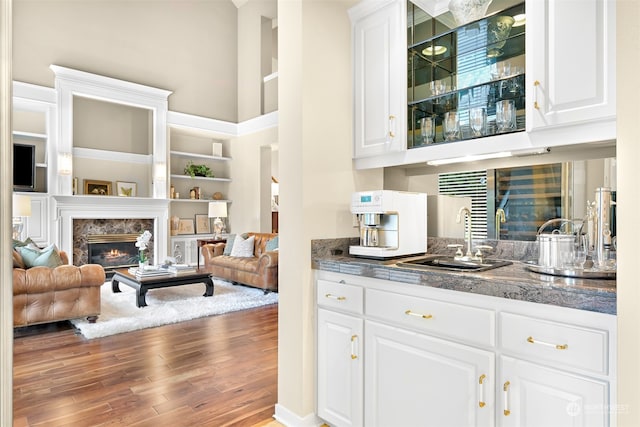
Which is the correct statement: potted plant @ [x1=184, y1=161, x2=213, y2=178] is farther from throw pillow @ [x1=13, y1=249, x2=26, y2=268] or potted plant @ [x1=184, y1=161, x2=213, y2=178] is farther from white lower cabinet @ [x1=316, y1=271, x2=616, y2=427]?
white lower cabinet @ [x1=316, y1=271, x2=616, y2=427]

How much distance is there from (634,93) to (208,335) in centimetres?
370

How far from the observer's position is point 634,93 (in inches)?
43.4

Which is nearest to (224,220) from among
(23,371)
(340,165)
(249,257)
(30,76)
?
(249,257)

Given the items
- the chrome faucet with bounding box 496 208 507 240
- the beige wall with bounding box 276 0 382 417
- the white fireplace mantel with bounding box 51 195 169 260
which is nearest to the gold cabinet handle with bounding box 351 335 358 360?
the beige wall with bounding box 276 0 382 417

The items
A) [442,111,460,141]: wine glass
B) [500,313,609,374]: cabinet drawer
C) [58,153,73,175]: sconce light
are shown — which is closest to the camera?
[500,313,609,374]: cabinet drawer

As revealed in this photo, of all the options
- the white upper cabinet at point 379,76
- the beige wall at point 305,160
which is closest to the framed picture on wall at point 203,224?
the beige wall at point 305,160

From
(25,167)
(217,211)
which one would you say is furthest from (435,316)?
(25,167)

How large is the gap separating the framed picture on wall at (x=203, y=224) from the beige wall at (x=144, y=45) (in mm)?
2235

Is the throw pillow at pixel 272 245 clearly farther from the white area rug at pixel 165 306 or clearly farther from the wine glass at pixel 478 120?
the wine glass at pixel 478 120

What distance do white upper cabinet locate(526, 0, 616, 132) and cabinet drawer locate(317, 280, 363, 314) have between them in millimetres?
1125

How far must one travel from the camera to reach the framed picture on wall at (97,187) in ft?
23.3

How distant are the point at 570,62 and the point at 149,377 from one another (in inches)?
125

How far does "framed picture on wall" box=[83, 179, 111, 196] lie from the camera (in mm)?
7098

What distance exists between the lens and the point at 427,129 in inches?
87.5
